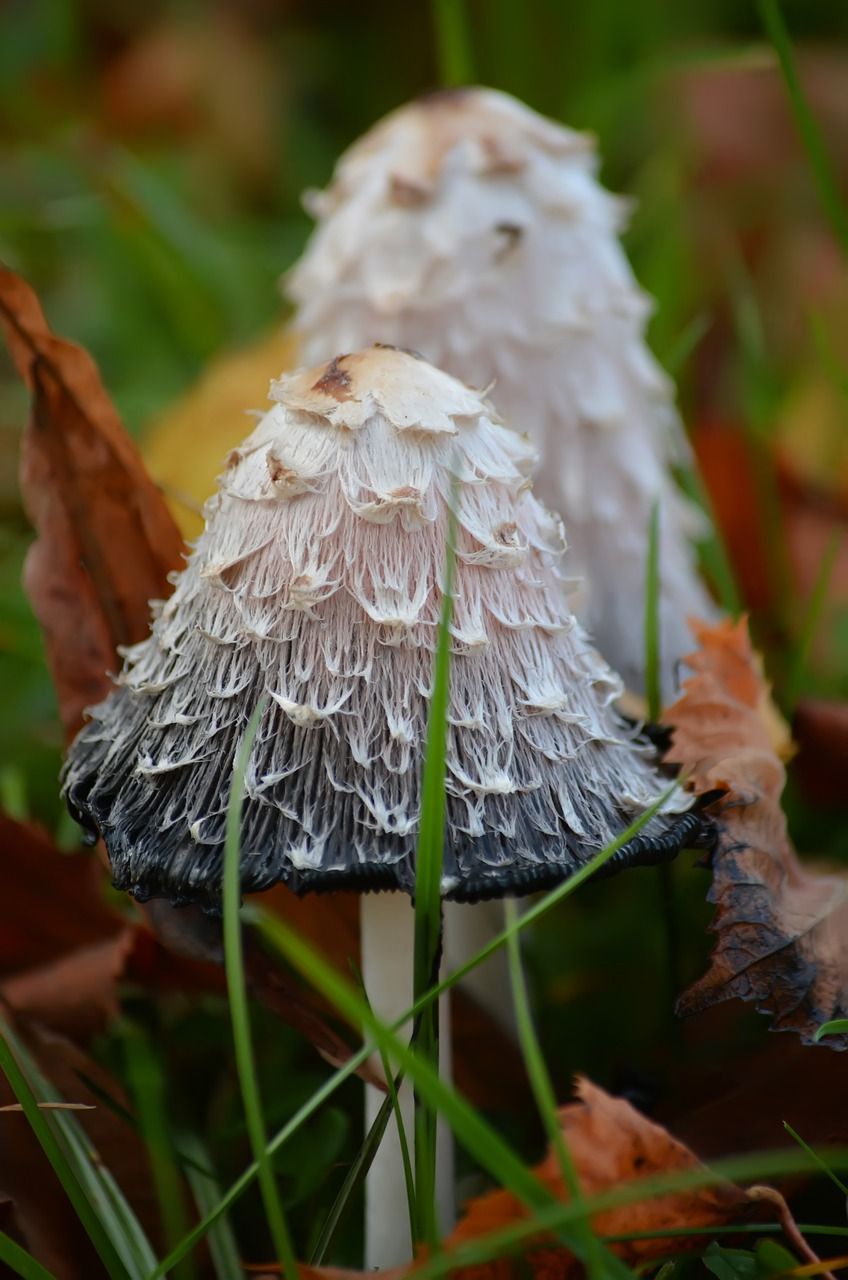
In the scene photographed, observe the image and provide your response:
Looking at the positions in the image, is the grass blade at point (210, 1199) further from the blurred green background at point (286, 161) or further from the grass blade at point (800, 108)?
the grass blade at point (800, 108)

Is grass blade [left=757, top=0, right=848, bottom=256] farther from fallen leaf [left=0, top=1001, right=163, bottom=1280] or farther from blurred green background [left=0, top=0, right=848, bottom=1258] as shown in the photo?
fallen leaf [left=0, top=1001, right=163, bottom=1280]

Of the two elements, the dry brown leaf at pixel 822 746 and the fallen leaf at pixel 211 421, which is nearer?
the dry brown leaf at pixel 822 746

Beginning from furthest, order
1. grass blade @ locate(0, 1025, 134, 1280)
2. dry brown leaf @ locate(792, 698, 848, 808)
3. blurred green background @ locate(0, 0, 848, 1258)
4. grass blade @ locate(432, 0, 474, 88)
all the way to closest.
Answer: grass blade @ locate(432, 0, 474, 88), blurred green background @ locate(0, 0, 848, 1258), dry brown leaf @ locate(792, 698, 848, 808), grass blade @ locate(0, 1025, 134, 1280)

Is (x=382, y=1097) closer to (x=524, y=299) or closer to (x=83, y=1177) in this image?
(x=83, y=1177)

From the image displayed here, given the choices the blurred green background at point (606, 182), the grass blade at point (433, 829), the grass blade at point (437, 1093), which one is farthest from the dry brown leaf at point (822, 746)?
the grass blade at point (437, 1093)

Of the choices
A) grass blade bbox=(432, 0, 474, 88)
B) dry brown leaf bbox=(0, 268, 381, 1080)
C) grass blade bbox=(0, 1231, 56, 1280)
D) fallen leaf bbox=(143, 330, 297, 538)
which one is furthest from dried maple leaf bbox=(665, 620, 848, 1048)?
grass blade bbox=(432, 0, 474, 88)
